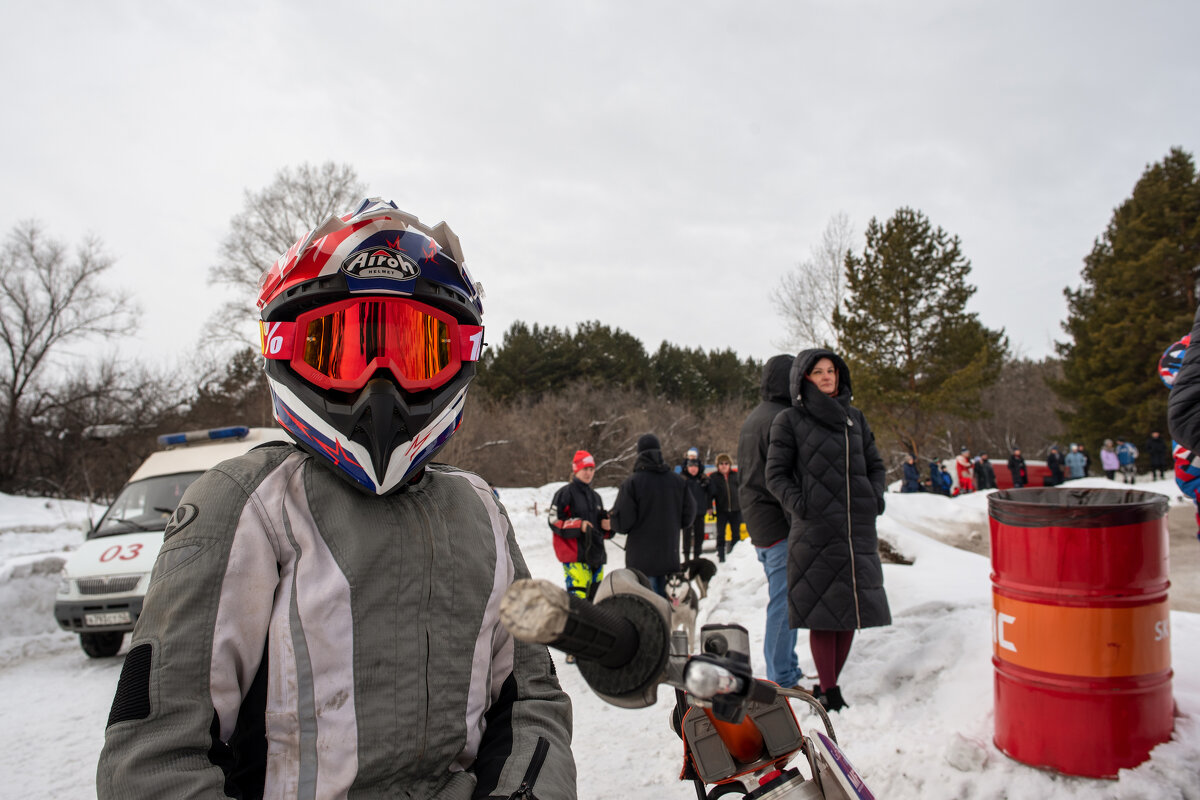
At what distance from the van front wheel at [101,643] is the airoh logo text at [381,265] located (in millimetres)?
7807

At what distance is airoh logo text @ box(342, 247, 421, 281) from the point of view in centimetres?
161

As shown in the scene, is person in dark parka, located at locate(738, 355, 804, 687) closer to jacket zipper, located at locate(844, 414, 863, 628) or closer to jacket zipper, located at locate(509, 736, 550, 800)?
jacket zipper, located at locate(844, 414, 863, 628)

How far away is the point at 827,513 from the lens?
175 inches

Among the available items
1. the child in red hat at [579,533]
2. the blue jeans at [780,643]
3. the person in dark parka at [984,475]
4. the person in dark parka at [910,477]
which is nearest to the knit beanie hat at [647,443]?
the child in red hat at [579,533]

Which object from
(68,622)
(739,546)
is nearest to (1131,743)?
(739,546)

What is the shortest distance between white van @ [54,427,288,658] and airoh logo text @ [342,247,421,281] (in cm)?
591

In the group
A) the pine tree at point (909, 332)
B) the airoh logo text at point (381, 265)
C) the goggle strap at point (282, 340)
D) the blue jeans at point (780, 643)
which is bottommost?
the blue jeans at point (780, 643)

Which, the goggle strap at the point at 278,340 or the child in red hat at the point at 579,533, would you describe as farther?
the child in red hat at the point at 579,533

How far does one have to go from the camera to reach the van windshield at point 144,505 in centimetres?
785

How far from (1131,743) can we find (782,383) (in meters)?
3.14

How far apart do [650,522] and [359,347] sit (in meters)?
5.66

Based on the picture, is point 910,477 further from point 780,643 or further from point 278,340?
point 278,340

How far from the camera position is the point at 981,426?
156 feet

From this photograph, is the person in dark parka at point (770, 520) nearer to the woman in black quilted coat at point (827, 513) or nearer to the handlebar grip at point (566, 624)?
the woman in black quilted coat at point (827, 513)
